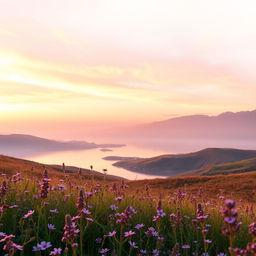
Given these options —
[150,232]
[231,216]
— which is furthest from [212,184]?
[231,216]

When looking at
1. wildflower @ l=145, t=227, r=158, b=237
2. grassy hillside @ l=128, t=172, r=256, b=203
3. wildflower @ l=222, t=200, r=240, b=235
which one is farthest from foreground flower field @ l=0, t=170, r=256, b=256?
grassy hillside @ l=128, t=172, r=256, b=203

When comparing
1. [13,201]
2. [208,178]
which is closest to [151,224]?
[13,201]

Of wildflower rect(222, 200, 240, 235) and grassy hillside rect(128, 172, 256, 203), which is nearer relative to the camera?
wildflower rect(222, 200, 240, 235)

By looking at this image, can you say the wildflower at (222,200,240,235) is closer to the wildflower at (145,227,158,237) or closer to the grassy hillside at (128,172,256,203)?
the wildflower at (145,227,158,237)

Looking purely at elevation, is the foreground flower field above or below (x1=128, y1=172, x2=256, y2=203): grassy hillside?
above

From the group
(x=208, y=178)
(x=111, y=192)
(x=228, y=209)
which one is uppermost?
(x=228, y=209)

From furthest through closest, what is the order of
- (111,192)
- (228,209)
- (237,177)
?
(237,177), (111,192), (228,209)

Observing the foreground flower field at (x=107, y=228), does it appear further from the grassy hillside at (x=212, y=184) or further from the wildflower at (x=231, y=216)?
the grassy hillside at (x=212, y=184)

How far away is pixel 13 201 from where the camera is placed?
824 cm

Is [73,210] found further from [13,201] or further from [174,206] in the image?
[174,206]

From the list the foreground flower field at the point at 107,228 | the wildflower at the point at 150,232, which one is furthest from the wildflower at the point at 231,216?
the foreground flower field at the point at 107,228

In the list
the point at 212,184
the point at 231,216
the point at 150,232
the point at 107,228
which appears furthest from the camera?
the point at 212,184

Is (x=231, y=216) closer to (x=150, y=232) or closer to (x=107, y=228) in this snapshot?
(x=150, y=232)

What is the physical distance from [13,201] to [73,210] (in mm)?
1701
